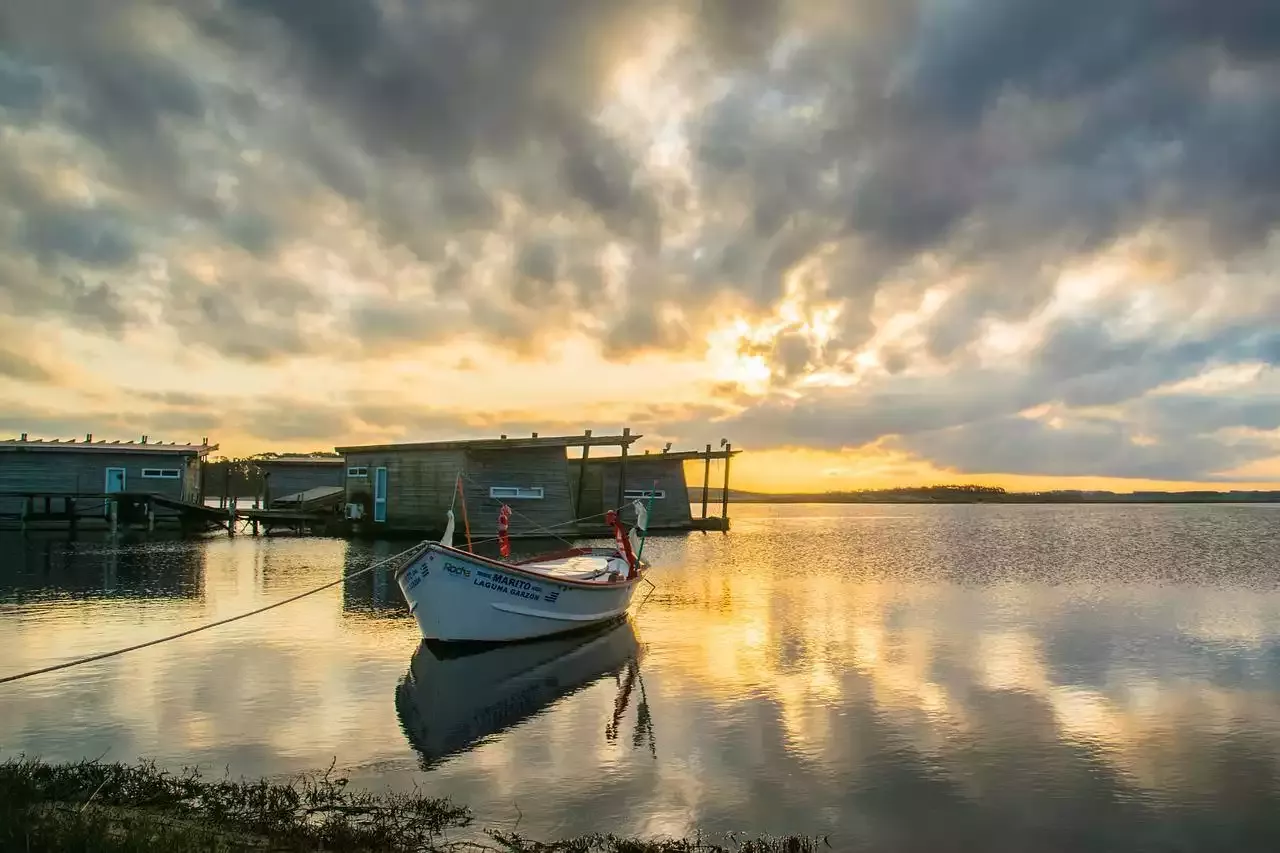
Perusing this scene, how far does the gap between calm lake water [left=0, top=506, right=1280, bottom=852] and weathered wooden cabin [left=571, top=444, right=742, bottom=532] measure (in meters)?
26.6

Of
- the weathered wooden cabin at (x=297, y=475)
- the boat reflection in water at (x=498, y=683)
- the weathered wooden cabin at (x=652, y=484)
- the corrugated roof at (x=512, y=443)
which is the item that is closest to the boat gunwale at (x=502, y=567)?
the boat reflection in water at (x=498, y=683)

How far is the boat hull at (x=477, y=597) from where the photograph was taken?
16.0 meters

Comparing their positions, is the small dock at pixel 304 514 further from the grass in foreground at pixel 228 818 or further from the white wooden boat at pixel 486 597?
the grass in foreground at pixel 228 818

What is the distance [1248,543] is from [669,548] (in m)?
35.1

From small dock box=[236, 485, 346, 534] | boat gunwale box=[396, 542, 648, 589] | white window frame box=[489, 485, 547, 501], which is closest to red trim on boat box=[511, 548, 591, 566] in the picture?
boat gunwale box=[396, 542, 648, 589]

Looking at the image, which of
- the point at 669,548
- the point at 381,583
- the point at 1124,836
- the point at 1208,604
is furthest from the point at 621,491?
the point at 1124,836

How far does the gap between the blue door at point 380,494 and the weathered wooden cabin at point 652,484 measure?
37.9 feet

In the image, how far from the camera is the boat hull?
1600 centimetres

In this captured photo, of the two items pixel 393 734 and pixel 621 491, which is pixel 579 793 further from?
pixel 621 491

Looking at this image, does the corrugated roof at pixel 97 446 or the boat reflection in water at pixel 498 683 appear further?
the corrugated roof at pixel 97 446

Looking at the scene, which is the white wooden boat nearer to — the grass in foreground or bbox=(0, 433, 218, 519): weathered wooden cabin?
the grass in foreground

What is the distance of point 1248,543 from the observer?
5094 cm

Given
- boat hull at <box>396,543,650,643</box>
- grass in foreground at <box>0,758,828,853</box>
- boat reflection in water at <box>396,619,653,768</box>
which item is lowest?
boat reflection in water at <box>396,619,653,768</box>

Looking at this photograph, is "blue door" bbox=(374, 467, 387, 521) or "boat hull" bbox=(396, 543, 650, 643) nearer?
"boat hull" bbox=(396, 543, 650, 643)
